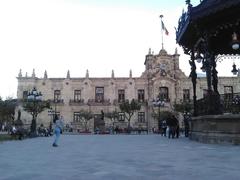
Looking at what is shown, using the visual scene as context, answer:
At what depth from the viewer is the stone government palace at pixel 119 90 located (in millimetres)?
58750

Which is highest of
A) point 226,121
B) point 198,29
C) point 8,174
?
point 198,29

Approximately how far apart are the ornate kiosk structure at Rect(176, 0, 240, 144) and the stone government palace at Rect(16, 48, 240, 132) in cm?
3939

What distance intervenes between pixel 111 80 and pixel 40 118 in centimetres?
1399

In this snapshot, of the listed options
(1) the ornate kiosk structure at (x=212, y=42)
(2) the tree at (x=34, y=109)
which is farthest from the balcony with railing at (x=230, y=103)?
(2) the tree at (x=34, y=109)

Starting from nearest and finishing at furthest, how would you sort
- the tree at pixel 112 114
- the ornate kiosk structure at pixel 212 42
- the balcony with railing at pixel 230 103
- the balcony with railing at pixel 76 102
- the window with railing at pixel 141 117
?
1. the ornate kiosk structure at pixel 212 42
2. the balcony with railing at pixel 230 103
3. the tree at pixel 112 114
4. the window with railing at pixel 141 117
5. the balcony with railing at pixel 76 102

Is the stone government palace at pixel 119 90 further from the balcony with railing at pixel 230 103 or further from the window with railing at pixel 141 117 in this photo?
the balcony with railing at pixel 230 103

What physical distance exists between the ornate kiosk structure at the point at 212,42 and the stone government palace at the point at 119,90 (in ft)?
129

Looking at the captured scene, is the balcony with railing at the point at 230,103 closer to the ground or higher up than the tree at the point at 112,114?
closer to the ground

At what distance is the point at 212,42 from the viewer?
1880cm

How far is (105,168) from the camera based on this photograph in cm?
722

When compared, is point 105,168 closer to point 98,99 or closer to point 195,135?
point 195,135

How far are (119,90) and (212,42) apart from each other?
42045 millimetres

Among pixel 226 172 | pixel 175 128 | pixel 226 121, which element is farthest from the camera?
pixel 175 128

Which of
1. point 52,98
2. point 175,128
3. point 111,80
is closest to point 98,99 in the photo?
point 111,80
